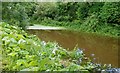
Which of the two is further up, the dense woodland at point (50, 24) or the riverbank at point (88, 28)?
the dense woodland at point (50, 24)

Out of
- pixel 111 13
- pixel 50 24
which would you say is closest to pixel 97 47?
pixel 111 13

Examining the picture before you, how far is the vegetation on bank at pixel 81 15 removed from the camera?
9.87m

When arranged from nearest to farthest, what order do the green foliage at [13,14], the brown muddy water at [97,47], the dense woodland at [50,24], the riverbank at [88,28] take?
the dense woodland at [50,24] → the brown muddy water at [97,47] → the green foliage at [13,14] → the riverbank at [88,28]

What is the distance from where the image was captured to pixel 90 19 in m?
10.9

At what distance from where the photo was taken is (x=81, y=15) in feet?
38.1

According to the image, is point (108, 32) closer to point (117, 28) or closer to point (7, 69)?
point (117, 28)

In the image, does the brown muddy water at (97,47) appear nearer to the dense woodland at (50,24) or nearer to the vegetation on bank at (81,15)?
the dense woodland at (50,24)

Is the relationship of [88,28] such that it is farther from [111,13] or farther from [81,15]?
[81,15]

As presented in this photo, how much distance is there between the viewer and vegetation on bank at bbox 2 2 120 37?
9.87 metres

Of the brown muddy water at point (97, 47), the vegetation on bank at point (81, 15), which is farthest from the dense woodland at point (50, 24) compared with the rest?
the brown muddy water at point (97, 47)

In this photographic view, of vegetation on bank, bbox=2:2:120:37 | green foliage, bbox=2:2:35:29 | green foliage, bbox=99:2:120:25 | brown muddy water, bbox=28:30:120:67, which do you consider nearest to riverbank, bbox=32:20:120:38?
vegetation on bank, bbox=2:2:120:37

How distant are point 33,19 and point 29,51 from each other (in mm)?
10212

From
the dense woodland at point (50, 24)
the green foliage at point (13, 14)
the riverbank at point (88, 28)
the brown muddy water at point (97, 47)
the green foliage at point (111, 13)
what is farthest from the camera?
the green foliage at point (111, 13)

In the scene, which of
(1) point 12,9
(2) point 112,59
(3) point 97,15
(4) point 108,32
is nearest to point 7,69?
(2) point 112,59
